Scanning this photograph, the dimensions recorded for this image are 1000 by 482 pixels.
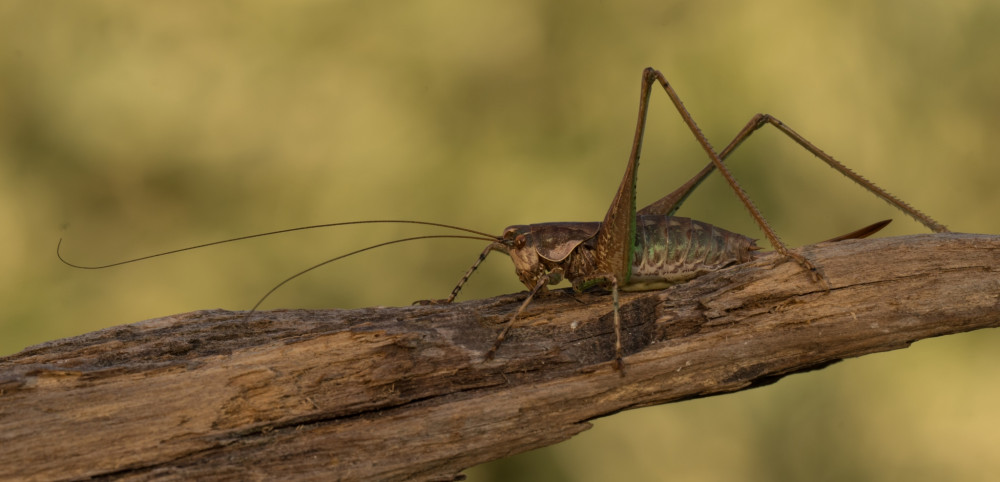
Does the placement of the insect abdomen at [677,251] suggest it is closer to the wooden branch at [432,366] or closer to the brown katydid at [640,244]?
the brown katydid at [640,244]

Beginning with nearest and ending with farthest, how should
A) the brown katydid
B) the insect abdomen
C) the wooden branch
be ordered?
the wooden branch, the brown katydid, the insect abdomen

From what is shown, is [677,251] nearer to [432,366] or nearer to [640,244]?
[640,244]

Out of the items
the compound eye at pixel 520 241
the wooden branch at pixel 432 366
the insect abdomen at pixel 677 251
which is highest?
the compound eye at pixel 520 241

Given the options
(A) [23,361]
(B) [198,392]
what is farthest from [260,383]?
(A) [23,361]

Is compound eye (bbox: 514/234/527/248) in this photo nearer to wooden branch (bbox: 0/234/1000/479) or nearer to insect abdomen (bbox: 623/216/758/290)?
wooden branch (bbox: 0/234/1000/479)

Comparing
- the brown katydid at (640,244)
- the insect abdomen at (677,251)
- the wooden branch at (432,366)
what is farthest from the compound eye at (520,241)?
the insect abdomen at (677,251)

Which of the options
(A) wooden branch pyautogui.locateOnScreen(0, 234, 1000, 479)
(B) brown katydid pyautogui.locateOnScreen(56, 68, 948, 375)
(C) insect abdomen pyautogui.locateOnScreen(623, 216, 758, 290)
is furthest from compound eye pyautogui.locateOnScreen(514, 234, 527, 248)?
(C) insect abdomen pyautogui.locateOnScreen(623, 216, 758, 290)

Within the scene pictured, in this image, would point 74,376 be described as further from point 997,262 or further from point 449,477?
point 997,262
